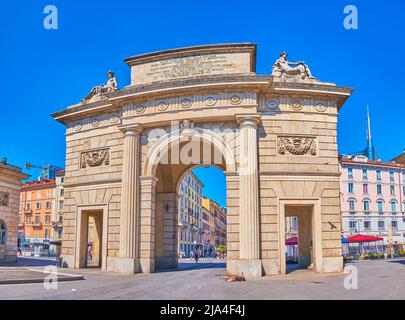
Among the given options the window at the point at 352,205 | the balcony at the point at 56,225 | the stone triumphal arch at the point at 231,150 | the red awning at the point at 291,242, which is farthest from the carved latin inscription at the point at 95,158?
the window at the point at 352,205

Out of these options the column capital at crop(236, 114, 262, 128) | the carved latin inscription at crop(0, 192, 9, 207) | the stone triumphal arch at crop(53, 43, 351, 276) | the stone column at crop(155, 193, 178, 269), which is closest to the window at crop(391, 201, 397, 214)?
the stone triumphal arch at crop(53, 43, 351, 276)

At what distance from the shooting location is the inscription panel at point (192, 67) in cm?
2278

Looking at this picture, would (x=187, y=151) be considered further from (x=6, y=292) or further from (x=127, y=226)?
(x=6, y=292)

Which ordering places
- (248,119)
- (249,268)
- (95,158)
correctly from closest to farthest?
(249,268) < (248,119) < (95,158)

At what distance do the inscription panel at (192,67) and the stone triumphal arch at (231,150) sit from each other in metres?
0.06

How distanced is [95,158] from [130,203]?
4141 mm

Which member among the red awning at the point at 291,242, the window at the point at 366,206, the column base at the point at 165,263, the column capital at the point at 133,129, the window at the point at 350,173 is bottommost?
the column base at the point at 165,263

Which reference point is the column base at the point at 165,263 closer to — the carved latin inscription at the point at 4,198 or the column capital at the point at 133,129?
the column capital at the point at 133,129

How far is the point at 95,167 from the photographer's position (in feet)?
82.3

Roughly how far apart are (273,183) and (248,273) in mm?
4563

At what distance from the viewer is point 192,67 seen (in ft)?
76.3

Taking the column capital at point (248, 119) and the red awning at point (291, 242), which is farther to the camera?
the red awning at point (291, 242)

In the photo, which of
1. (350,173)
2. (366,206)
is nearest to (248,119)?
(350,173)

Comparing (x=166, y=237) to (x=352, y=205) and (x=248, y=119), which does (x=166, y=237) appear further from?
(x=352, y=205)
